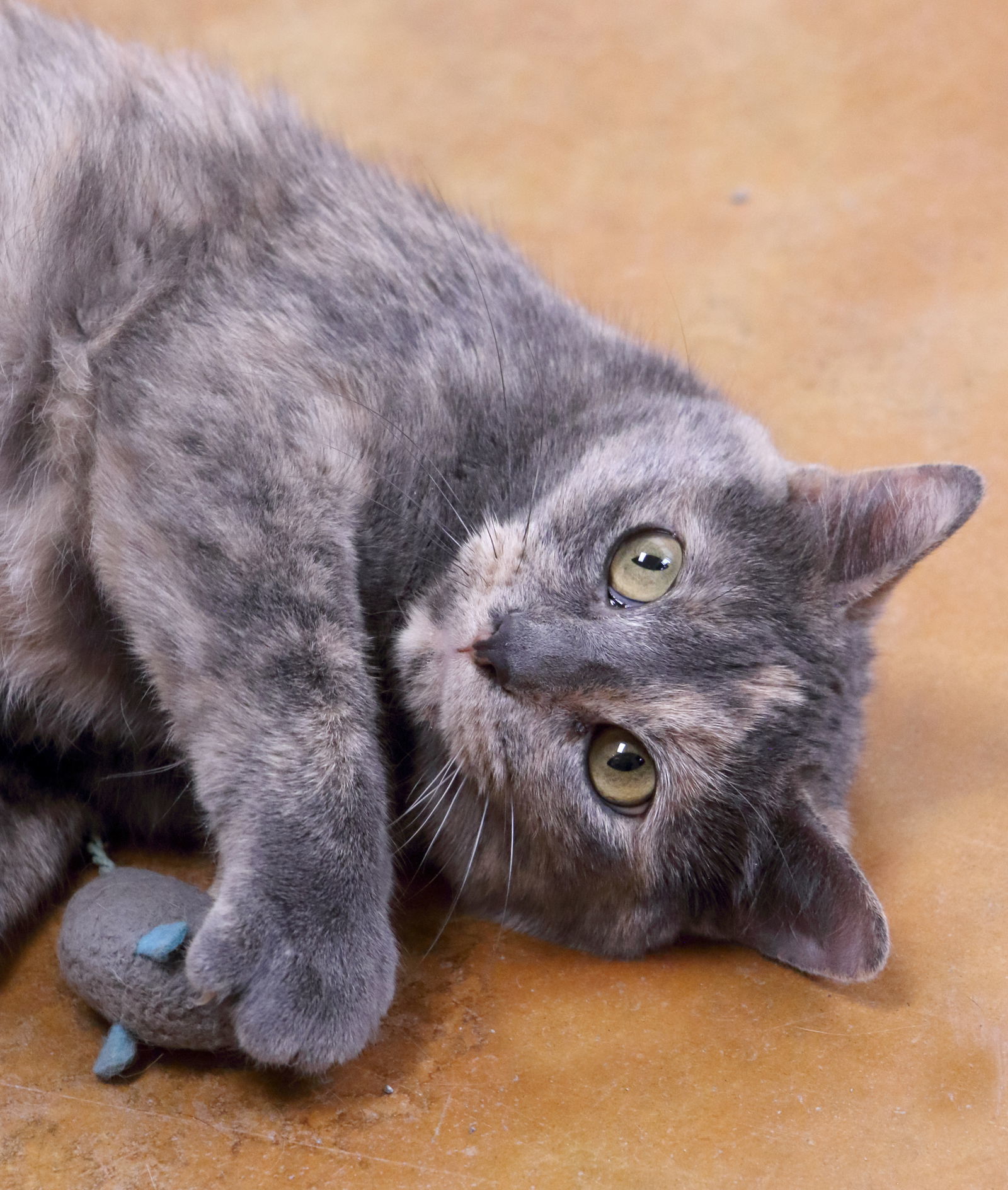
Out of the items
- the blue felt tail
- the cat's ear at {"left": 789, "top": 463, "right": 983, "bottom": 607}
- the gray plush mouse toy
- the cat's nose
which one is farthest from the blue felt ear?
the cat's ear at {"left": 789, "top": 463, "right": 983, "bottom": 607}

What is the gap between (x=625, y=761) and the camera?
1610mm

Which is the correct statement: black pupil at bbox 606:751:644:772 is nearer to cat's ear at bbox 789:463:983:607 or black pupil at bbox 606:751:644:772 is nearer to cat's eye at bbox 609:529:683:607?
cat's eye at bbox 609:529:683:607

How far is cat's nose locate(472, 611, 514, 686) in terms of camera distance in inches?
61.1

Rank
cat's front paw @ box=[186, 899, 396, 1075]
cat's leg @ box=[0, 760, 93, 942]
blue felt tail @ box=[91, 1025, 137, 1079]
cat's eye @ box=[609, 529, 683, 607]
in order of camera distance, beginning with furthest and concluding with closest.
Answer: cat's leg @ box=[0, 760, 93, 942] < cat's eye @ box=[609, 529, 683, 607] < blue felt tail @ box=[91, 1025, 137, 1079] < cat's front paw @ box=[186, 899, 396, 1075]

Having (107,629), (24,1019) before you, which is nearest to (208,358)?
(107,629)

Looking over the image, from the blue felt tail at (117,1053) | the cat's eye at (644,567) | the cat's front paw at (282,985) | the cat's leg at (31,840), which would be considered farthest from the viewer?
the cat's leg at (31,840)

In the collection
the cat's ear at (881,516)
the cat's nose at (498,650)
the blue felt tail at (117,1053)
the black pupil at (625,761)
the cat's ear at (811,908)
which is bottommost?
the blue felt tail at (117,1053)

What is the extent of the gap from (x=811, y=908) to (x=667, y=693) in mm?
369

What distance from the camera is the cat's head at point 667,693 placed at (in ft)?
5.20

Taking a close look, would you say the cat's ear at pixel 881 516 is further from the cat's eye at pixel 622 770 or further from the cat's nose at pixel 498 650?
the cat's nose at pixel 498 650

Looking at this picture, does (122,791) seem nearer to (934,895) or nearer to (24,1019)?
(24,1019)

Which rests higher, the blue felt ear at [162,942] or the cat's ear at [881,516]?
the cat's ear at [881,516]

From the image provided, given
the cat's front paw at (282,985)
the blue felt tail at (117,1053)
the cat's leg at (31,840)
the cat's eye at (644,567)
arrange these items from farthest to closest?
the cat's leg at (31,840) → the cat's eye at (644,567) → the blue felt tail at (117,1053) → the cat's front paw at (282,985)

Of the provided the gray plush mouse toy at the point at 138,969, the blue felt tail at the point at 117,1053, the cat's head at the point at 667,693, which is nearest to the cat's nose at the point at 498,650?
the cat's head at the point at 667,693
